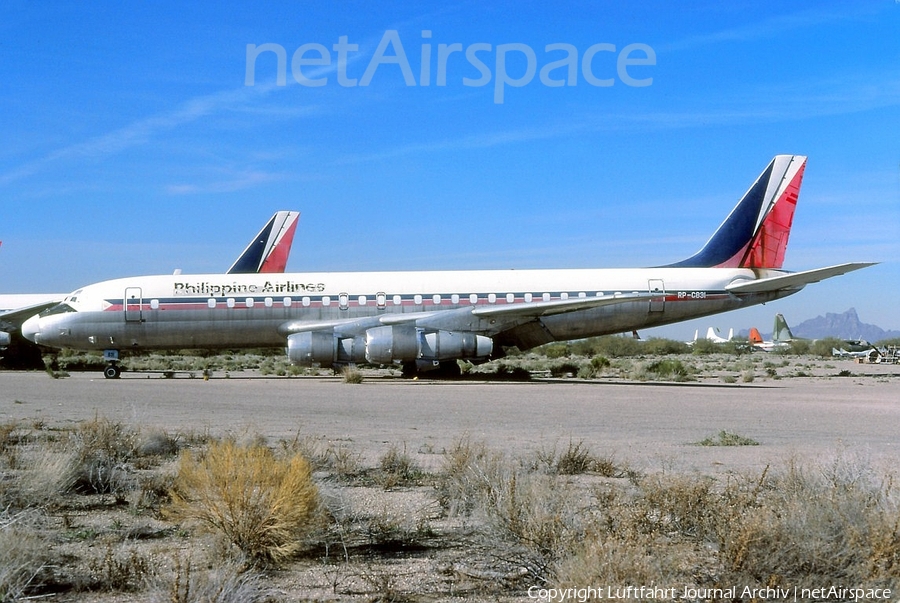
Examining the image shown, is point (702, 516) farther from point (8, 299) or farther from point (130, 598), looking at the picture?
point (8, 299)

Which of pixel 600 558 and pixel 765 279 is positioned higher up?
pixel 765 279

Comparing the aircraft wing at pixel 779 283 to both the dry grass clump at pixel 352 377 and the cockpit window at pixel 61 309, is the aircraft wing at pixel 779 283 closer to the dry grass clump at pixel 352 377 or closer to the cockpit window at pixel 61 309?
the dry grass clump at pixel 352 377

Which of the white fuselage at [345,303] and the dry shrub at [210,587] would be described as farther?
the white fuselage at [345,303]

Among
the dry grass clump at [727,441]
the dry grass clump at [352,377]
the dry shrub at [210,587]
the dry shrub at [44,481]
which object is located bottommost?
the dry grass clump at [727,441]

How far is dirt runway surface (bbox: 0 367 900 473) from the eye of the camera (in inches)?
418

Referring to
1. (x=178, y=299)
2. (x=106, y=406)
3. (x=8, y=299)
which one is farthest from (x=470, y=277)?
(x=8, y=299)

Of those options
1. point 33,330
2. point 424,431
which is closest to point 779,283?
point 424,431

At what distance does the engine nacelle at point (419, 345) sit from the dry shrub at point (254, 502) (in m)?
18.7

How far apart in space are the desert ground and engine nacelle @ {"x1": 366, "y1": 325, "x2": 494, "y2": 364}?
900 millimetres

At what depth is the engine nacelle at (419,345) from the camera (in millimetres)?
24531

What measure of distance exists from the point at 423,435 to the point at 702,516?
22.4ft

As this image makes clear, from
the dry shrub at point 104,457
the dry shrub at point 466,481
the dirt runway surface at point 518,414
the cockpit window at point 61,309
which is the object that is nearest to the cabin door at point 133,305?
the cockpit window at point 61,309

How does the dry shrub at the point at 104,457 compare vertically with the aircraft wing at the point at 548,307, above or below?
below

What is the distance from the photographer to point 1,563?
4.44 m
